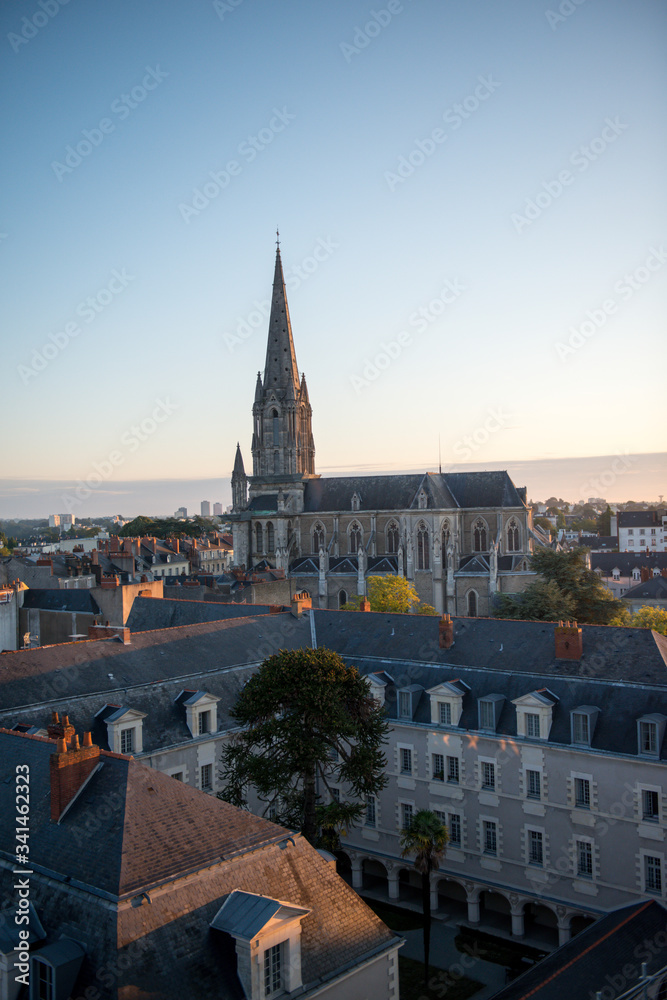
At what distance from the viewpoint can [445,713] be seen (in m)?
26.3

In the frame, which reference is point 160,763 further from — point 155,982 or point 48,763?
point 155,982

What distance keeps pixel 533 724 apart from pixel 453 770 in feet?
10.7

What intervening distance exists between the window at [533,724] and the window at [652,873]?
4.29 meters

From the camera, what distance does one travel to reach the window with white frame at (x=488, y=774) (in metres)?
25.0

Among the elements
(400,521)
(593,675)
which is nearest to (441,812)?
(593,675)

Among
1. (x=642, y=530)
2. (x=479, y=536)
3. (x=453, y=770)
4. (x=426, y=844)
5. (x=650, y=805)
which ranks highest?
(x=479, y=536)

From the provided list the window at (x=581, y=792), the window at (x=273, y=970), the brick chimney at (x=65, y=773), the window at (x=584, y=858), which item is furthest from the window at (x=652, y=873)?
the brick chimney at (x=65, y=773)

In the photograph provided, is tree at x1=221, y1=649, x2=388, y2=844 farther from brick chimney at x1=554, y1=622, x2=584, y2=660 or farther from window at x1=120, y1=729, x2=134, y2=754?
brick chimney at x1=554, y1=622, x2=584, y2=660

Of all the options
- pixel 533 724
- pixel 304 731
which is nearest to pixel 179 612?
pixel 304 731

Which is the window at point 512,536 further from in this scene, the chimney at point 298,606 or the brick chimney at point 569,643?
the brick chimney at point 569,643

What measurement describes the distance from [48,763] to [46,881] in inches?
107

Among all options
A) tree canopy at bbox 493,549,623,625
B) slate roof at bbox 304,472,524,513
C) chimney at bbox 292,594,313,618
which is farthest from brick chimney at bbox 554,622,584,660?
slate roof at bbox 304,472,524,513

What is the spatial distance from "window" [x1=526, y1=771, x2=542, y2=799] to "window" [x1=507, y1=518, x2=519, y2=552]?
48.6m

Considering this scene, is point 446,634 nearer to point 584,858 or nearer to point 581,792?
point 581,792
